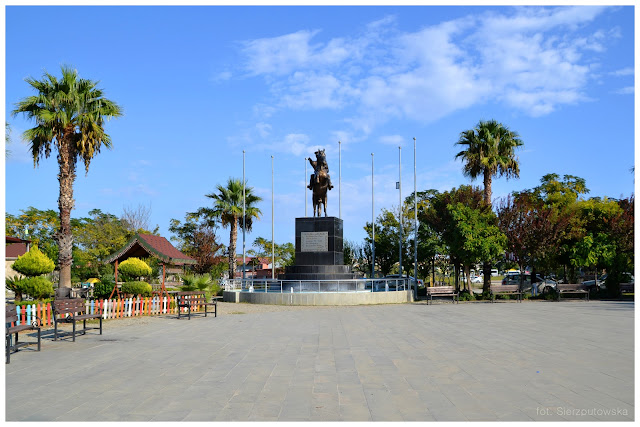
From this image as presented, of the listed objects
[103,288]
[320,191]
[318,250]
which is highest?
[320,191]

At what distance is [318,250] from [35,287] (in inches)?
580

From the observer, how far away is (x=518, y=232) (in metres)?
27.6

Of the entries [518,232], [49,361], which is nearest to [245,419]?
[49,361]

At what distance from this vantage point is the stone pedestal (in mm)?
27781

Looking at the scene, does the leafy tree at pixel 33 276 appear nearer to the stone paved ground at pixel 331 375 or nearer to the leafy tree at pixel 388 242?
the stone paved ground at pixel 331 375

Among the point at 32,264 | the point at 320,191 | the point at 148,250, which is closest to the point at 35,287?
the point at 32,264

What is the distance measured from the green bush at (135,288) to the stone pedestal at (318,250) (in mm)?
8909

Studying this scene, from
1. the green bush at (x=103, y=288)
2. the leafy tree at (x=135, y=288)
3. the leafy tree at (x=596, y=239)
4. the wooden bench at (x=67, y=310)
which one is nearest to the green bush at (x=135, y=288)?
the leafy tree at (x=135, y=288)

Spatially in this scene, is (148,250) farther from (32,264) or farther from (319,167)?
(319,167)

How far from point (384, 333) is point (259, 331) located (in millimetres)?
3242

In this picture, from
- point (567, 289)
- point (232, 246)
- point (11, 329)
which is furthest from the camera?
point (232, 246)

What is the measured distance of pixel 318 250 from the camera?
1122 inches

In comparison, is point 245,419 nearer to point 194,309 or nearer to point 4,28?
point 4,28

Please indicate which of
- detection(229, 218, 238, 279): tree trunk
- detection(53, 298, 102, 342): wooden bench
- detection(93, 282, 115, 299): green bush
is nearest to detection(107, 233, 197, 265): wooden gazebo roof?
detection(93, 282, 115, 299): green bush
